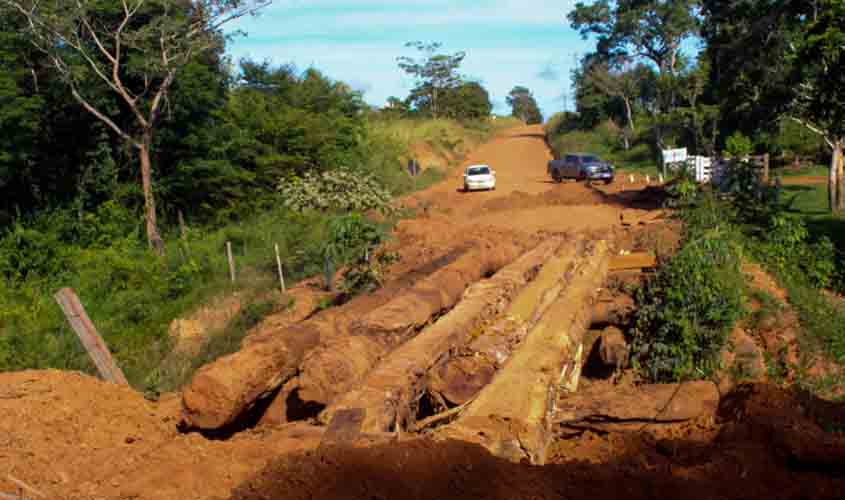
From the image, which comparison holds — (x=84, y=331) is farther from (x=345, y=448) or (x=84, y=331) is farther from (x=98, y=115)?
(x=98, y=115)

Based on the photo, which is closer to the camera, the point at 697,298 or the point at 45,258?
the point at 697,298

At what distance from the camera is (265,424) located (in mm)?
6027

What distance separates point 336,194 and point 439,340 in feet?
48.7

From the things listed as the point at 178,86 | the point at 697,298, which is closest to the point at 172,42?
the point at 178,86

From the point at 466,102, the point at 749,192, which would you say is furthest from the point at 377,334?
the point at 466,102

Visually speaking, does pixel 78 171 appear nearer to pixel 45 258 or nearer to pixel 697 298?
pixel 45 258

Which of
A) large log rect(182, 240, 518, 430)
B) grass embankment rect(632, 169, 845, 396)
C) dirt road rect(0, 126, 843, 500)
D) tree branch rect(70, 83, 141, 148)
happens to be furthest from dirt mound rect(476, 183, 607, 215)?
large log rect(182, 240, 518, 430)

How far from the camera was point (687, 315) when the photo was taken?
22.9 ft

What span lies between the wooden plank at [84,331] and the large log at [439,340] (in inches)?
118

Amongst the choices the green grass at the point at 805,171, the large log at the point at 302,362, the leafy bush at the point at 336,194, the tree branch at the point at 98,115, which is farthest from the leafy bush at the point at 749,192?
the tree branch at the point at 98,115

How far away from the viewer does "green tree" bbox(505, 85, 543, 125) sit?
10900 centimetres

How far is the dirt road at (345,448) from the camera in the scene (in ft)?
11.7

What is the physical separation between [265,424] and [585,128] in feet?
144

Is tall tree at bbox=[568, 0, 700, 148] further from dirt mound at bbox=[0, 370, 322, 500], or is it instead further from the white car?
dirt mound at bbox=[0, 370, 322, 500]
